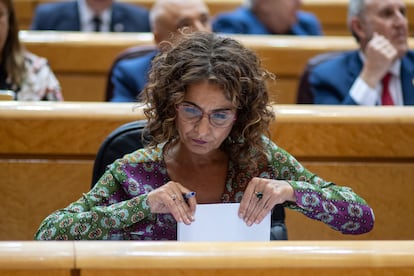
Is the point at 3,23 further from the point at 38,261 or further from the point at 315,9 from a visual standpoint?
the point at 315,9

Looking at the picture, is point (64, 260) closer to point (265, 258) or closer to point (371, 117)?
point (265, 258)

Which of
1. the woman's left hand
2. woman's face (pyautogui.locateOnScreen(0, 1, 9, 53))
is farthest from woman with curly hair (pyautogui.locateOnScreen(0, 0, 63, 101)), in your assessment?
the woman's left hand

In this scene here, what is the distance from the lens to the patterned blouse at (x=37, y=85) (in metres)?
2.64

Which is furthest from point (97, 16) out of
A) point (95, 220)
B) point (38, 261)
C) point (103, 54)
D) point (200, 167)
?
point (38, 261)

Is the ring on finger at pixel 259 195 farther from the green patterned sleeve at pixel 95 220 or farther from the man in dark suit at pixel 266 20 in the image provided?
the man in dark suit at pixel 266 20

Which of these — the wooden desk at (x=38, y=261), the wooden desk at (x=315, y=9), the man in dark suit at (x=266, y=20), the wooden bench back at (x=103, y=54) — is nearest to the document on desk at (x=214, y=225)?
the wooden desk at (x=38, y=261)

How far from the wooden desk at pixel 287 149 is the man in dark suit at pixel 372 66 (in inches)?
20.4

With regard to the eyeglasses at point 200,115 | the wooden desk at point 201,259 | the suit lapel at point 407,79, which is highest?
the eyeglasses at point 200,115

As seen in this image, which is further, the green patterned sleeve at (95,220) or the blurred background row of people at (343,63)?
the blurred background row of people at (343,63)

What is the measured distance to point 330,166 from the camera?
6.88 ft

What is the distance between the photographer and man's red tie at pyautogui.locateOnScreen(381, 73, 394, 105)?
270 cm

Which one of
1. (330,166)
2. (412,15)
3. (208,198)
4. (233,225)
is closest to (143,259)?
(233,225)

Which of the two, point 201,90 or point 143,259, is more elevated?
point 201,90

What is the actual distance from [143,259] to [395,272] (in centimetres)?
37
